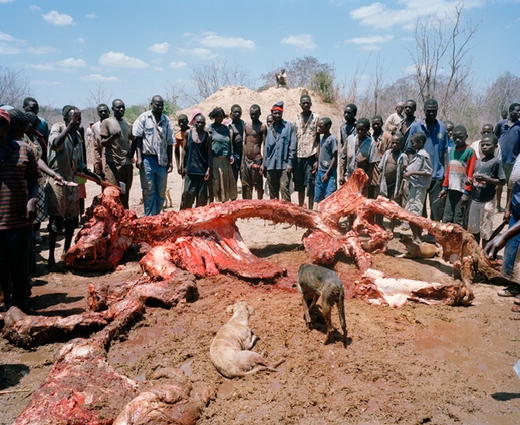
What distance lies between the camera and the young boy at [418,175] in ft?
22.5

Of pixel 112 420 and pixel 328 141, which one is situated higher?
pixel 328 141

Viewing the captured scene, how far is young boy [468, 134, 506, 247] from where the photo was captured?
609 centimetres

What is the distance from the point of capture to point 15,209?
168 inches

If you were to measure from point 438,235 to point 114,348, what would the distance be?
173 inches

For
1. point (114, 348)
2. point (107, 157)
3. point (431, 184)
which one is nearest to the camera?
point (114, 348)

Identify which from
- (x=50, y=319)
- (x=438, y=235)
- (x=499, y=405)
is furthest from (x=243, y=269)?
(x=499, y=405)

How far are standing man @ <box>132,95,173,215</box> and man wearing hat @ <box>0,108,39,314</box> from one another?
3.15 metres

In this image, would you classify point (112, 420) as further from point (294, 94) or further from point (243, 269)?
point (294, 94)

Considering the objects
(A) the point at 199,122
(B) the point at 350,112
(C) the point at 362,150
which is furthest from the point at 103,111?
(C) the point at 362,150

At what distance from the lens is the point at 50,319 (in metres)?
4.06

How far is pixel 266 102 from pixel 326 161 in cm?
1575

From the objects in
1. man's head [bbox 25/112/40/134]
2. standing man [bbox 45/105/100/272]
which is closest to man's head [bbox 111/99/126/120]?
man's head [bbox 25/112/40/134]

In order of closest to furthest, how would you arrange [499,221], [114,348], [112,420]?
1. [112,420]
2. [114,348]
3. [499,221]

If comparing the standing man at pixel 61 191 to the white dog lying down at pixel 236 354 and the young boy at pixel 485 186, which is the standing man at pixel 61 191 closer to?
the white dog lying down at pixel 236 354
